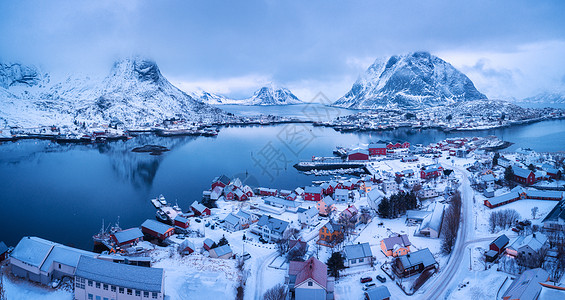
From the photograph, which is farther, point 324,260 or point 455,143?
point 455,143

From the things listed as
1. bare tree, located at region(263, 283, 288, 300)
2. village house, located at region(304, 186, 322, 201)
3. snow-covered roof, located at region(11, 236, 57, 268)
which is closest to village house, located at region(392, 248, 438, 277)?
bare tree, located at region(263, 283, 288, 300)

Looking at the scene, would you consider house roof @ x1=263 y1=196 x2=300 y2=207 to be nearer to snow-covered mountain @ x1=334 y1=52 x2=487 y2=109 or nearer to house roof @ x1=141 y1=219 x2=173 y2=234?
house roof @ x1=141 y1=219 x2=173 y2=234

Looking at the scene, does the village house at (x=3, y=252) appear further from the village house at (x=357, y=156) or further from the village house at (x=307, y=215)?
the village house at (x=357, y=156)

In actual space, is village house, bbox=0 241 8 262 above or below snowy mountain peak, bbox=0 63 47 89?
below

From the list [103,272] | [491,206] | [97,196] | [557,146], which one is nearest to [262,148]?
[97,196]

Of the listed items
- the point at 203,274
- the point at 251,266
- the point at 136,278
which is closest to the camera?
the point at 136,278

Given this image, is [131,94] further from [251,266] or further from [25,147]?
→ [251,266]

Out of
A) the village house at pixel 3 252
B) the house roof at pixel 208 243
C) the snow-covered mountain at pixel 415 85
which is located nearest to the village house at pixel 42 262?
the village house at pixel 3 252
